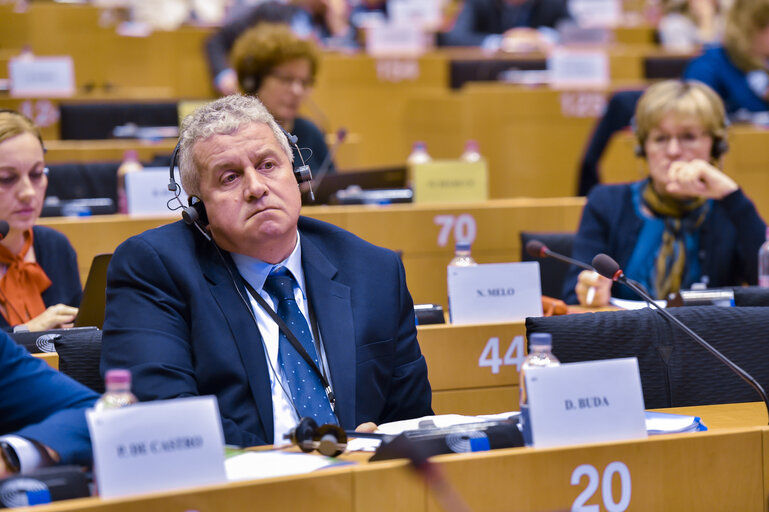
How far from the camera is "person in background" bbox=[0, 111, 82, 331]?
2.93 meters

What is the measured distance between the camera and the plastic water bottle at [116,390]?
1.48 m

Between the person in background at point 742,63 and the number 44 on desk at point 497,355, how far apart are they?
290 cm

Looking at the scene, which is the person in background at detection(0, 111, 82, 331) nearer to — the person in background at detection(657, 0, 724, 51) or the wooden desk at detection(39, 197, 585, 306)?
the wooden desk at detection(39, 197, 585, 306)

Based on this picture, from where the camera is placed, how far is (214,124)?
2139 millimetres

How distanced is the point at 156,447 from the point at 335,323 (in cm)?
77

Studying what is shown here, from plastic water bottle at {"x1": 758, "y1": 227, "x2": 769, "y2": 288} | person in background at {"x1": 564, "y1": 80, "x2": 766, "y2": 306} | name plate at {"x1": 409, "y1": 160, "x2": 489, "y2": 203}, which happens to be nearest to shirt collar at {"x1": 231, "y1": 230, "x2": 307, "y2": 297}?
person in background at {"x1": 564, "y1": 80, "x2": 766, "y2": 306}

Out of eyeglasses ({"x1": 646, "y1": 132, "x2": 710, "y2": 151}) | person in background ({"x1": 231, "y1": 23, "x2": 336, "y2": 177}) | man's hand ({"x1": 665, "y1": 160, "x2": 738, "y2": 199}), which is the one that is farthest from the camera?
person in background ({"x1": 231, "y1": 23, "x2": 336, "y2": 177})

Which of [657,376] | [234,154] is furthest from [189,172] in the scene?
[657,376]

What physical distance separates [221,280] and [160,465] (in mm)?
732

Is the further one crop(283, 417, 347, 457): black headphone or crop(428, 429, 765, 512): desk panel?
crop(283, 417, 347, 457): black headphone

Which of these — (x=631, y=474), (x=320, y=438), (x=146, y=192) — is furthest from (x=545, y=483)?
(x=146, y=192)

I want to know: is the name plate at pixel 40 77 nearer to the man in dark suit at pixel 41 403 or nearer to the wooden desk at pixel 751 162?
the wooden desk at pixel 751 162

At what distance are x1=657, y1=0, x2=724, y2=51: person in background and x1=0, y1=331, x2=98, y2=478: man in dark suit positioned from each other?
6.36m

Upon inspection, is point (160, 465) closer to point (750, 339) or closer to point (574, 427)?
point (574, 427)
